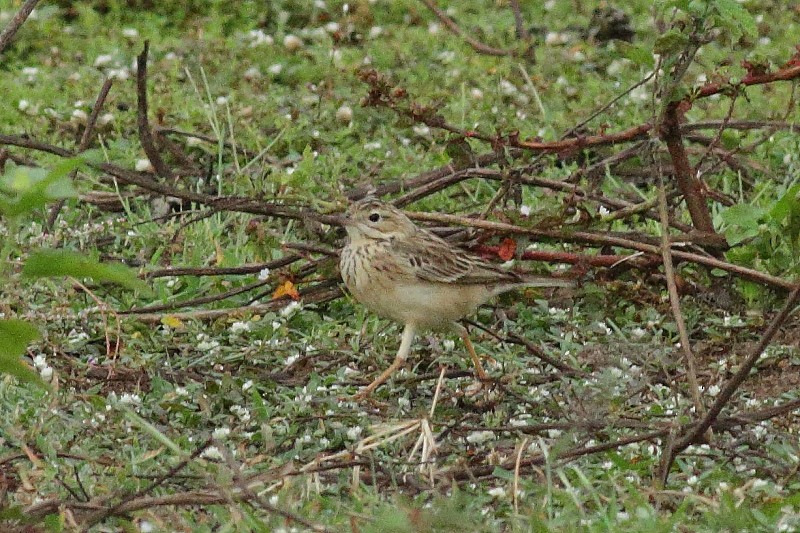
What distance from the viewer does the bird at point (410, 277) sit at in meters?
6.55

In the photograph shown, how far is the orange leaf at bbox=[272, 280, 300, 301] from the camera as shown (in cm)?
715

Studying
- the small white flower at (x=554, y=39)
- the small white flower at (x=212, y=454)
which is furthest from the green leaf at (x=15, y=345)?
the small white flower at (x=554, y=39)

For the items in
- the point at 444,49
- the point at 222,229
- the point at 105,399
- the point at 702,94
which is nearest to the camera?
the point at 105,399

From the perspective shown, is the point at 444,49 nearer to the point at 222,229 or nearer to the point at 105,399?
the point at 222,229

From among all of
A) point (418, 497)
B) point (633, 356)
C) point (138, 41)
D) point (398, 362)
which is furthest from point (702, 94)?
point (138, 41)

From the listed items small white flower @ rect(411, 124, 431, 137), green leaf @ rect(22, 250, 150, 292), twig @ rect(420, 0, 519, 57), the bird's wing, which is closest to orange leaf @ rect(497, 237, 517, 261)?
the bird's wing

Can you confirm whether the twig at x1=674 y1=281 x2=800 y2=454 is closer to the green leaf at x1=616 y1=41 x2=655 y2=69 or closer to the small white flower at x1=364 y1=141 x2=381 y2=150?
the green leaf at x1=616 y1=41 x2=655 y2=69

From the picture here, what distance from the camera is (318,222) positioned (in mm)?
6996

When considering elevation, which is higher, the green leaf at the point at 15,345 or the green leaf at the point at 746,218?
the green leaf at the point at 15,345

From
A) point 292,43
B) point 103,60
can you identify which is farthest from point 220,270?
point 292,43

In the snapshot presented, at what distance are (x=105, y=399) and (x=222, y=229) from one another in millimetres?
2210

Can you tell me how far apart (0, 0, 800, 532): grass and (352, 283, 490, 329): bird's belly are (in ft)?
0.83

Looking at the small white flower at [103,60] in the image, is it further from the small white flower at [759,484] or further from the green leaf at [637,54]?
the small white flower at [759,484]

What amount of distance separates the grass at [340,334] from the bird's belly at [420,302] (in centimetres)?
→ 25
